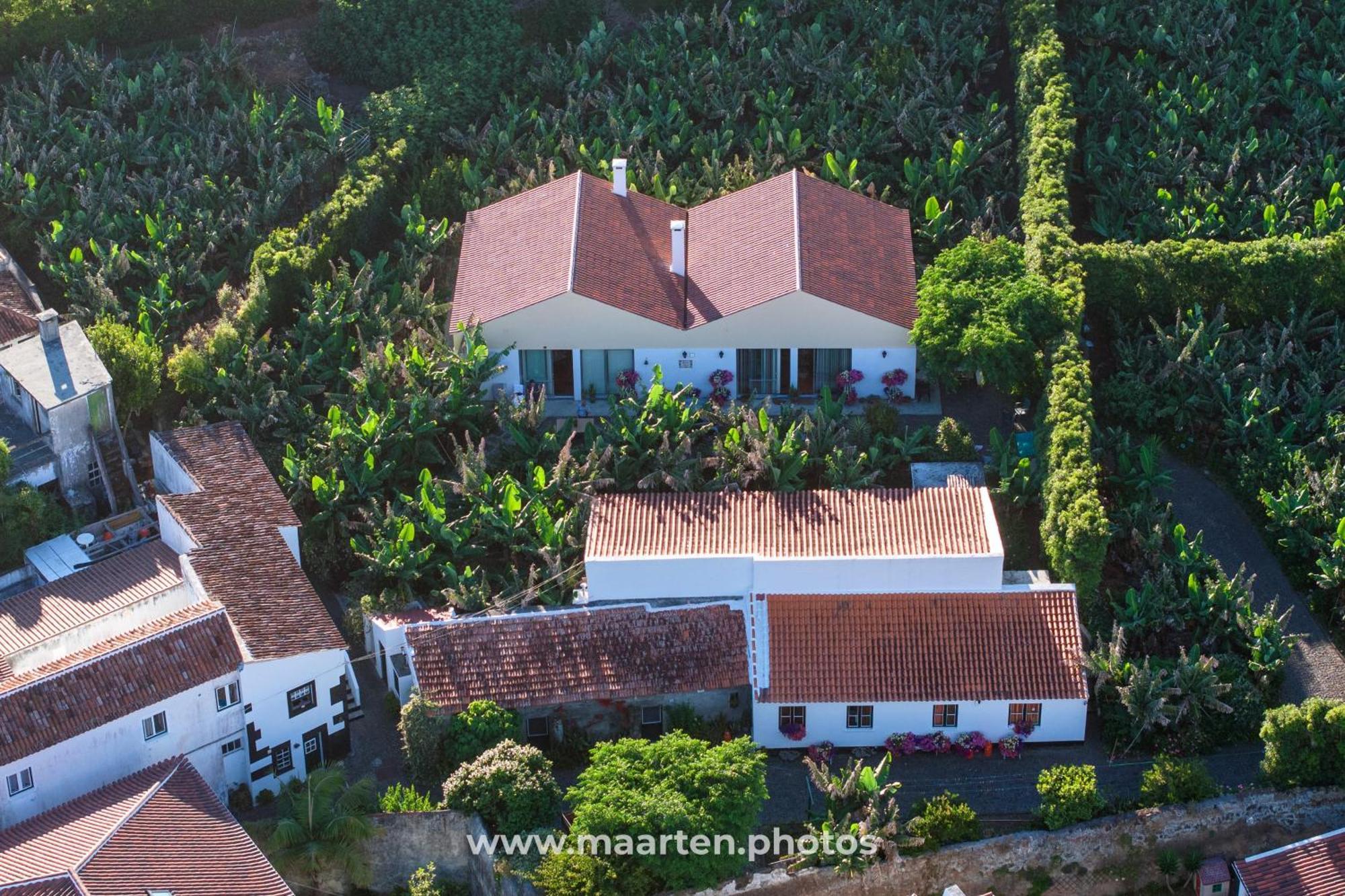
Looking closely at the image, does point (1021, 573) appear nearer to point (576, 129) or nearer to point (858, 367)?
point (858, 367)

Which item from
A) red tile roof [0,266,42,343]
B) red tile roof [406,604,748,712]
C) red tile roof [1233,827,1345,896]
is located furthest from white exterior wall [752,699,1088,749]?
red tile roof [0,266,42,343]

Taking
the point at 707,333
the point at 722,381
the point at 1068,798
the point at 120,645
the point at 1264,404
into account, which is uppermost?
the point at 707,333

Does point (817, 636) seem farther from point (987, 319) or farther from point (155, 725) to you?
point (155, 725)

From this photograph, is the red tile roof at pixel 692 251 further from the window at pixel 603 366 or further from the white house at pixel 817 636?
the white house at pixel 817 636

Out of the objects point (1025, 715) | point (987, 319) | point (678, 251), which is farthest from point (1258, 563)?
point (678, 251)

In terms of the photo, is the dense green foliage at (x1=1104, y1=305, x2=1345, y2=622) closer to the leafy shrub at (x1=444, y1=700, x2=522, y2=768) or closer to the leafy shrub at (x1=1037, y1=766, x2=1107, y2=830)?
the leafy shrub at (x1=1037, y1=766, x2=1107, y2=830)
